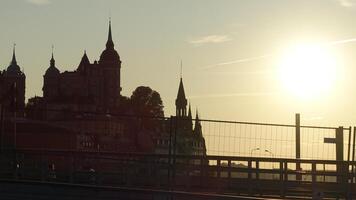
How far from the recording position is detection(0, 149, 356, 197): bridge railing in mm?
22266

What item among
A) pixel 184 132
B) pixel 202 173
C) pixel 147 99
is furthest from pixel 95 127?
pixel 147 99

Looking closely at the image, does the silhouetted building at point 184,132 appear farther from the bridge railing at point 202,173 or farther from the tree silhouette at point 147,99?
the tree silhouette at point 147,99

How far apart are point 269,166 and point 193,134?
3.81 metres


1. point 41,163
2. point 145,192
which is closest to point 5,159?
point 41,163

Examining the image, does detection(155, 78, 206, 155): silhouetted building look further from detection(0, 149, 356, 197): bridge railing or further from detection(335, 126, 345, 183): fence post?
detection(335, 126, 345, 183): fence post

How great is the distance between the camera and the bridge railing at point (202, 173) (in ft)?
73.0

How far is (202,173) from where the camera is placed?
23.5m

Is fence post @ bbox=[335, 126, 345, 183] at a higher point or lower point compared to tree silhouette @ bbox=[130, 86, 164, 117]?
lower

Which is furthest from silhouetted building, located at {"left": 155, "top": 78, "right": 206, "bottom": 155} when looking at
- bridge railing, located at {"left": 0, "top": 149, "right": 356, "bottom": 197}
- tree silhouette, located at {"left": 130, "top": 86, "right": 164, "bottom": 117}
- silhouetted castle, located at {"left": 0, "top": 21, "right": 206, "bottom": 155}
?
tree silhouette, located at {"left": 130, "top": 86, "right": 164, "bottom": 117}

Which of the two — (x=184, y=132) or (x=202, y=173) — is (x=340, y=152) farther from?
(x=202, y=173)

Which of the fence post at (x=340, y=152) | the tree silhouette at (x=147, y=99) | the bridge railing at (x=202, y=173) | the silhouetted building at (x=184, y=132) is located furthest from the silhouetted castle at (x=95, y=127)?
the tree silhouette at (x=147, y=99)

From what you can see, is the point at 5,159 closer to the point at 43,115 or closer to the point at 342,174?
the point at 43,115

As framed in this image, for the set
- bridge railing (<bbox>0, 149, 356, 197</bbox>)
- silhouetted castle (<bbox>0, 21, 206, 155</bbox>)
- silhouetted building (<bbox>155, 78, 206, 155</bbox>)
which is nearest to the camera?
silhouetted building (<bbox>155, 78, 206, 155</bbox>)

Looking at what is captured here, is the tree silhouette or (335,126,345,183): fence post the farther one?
the tree silhouette
